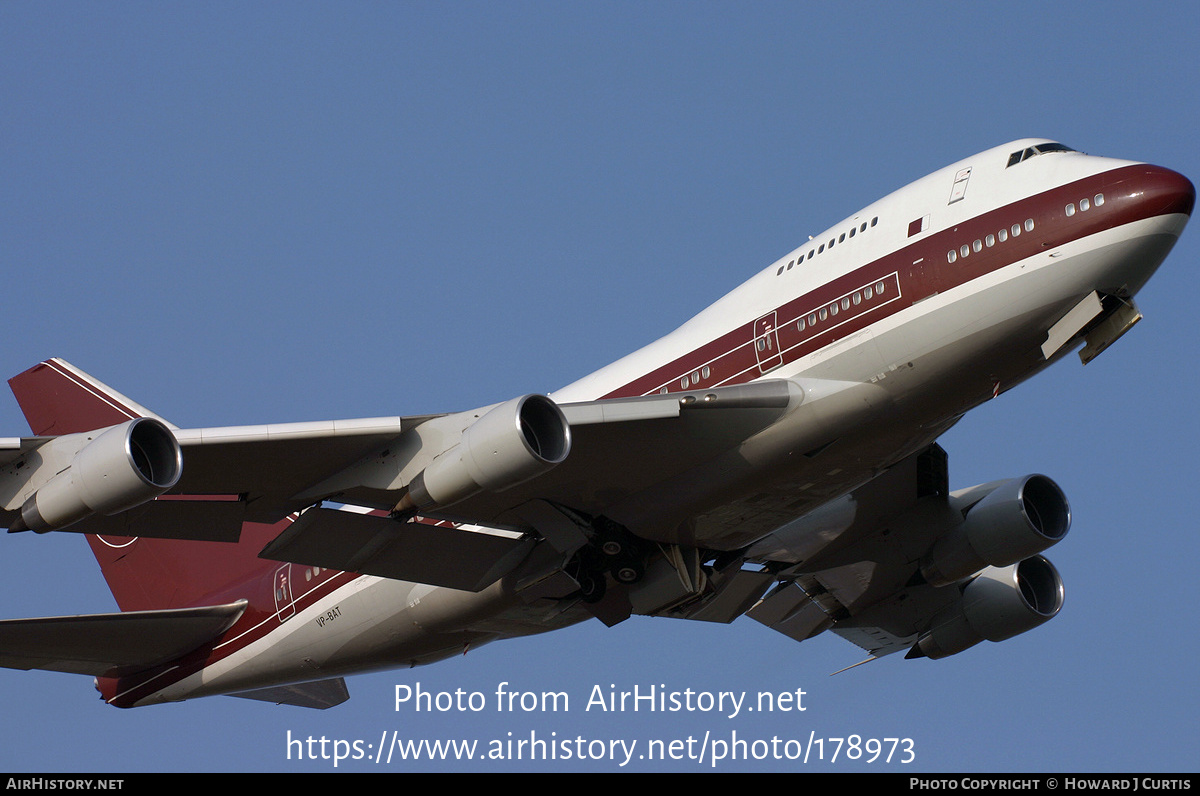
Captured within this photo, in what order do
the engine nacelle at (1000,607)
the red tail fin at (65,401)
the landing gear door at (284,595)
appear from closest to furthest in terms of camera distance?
the landing gear door at (284,595) < the engine nacelle at (1000,607) < the red tail fin at (65,401)

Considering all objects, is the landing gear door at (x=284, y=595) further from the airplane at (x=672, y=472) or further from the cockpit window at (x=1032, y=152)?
the cockpit window at (x=1032, y=152)

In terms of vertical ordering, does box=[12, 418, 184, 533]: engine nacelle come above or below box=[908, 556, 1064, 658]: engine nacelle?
below

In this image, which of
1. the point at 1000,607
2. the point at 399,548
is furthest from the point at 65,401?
the point at 1000,607

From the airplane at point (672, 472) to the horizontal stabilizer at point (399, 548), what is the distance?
0.15 feet

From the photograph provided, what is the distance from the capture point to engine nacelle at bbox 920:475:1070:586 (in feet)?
93.0

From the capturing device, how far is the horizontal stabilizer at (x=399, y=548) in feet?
80.2

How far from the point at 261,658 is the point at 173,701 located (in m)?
2.61

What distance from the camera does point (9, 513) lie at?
2106 cm

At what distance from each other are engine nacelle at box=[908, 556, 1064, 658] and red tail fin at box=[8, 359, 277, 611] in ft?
50.9

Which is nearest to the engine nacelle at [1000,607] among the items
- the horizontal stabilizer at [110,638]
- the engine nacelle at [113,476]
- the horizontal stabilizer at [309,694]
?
the horizontal stabilizer at [309,694]

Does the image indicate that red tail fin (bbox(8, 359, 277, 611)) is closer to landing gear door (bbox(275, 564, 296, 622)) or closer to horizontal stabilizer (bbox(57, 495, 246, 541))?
landing gear door (bbox(275, 564, 296, 622))

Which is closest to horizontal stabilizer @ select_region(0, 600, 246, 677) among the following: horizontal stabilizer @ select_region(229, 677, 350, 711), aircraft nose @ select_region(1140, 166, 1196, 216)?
horizontal stabilizer @ select_region(229, 677, 350, 711)

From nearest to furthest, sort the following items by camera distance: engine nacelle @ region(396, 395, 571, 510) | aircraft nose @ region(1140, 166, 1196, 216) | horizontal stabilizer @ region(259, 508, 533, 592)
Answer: engine nacelle @ region(396, 395, 571, 510) < aircraft nose @ region(1140, 166, 1196, 216) < horizontal stabilizer @ region(259, 508, 533, 592)
